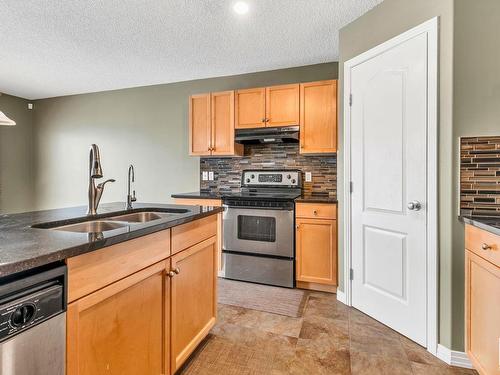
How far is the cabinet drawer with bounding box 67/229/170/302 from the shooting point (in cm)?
92

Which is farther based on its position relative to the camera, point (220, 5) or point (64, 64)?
point (64, 64)

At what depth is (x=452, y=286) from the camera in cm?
175

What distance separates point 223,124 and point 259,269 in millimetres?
1739

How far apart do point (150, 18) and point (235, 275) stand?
2613 millimetres

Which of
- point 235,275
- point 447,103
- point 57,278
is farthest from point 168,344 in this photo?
point 447,103

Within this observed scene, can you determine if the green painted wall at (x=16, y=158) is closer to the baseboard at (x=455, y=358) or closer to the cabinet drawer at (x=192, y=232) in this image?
the cabinet drawer at (x=192, y=232)

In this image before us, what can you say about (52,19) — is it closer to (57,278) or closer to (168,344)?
(57,278)

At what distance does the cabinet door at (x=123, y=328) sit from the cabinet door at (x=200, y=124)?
233 cm

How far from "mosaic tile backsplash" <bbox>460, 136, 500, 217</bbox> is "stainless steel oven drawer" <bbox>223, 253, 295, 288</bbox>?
1.63 m

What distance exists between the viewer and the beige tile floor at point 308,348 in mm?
1686

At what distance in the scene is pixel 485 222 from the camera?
58.7 inches

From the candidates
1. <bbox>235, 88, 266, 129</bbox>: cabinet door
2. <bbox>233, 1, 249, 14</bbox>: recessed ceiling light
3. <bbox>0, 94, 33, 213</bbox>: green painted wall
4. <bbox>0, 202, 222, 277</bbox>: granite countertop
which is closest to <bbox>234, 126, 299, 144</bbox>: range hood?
<bbox>235, 88, 266, 129</bbox>: cabinet door

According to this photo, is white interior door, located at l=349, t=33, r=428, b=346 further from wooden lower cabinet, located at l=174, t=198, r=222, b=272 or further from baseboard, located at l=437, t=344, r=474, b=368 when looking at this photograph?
wooden lower cabinet, located at l=174, t=198, r=222, b=272

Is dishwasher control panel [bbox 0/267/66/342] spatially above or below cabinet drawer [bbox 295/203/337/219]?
below
